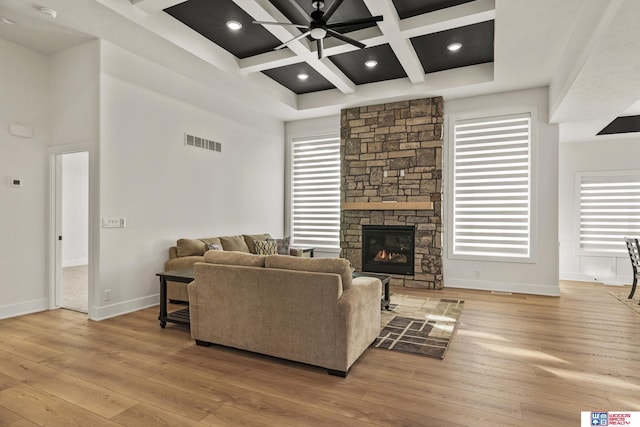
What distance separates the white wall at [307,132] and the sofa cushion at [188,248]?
2906 millimetres

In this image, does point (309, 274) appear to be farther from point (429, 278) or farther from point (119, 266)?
point (429, 278)

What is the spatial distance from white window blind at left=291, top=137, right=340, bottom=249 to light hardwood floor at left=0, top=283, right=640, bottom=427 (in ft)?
13.0

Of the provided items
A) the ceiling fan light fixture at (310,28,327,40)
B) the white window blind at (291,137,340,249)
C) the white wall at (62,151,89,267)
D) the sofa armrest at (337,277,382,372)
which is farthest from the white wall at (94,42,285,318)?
the white wall at (62,151,89,267)

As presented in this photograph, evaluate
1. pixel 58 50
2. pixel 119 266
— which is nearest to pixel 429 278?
pixel 119 266

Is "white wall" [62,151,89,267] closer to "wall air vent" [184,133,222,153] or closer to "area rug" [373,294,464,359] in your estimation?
"wall air vent" [184,133,222,153]

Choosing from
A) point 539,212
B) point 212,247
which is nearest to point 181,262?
point 212,247

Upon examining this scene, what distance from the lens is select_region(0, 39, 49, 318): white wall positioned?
4293 millimetres

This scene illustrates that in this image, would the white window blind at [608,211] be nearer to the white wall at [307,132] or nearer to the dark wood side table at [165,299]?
the white wall at [307,132]

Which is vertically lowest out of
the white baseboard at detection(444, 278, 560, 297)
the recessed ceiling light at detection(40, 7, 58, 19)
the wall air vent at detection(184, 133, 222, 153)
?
the white baseboard at detection(444, 278, 560, 297)

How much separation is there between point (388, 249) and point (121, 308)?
4.38 m

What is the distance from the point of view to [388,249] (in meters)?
6.57

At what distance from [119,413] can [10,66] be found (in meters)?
4.52

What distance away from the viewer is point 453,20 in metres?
3.99

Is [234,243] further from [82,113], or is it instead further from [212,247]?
[82,113]
